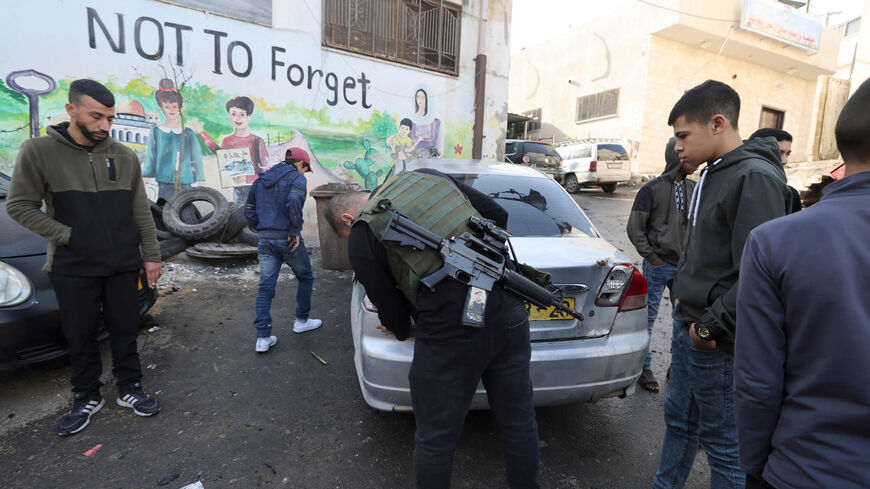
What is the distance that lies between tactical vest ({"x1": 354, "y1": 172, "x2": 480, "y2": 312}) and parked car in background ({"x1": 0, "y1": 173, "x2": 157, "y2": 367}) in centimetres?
243

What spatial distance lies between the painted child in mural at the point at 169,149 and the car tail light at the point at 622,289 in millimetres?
6747

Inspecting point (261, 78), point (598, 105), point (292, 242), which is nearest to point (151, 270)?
point (292, 242)

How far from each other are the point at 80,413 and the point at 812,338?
3516 millimetres

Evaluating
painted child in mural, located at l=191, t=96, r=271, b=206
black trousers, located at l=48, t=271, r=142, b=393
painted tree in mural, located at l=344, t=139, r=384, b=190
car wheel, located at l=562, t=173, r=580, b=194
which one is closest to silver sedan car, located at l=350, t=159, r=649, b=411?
black trousers, located at l=48, t=271, r=142, b=393

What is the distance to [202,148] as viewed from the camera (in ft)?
22.2

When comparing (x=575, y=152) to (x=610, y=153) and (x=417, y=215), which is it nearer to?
(x=610, y=153)

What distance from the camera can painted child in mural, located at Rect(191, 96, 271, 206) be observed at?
6.92 metres

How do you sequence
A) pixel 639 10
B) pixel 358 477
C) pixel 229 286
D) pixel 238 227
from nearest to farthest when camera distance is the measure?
pixel 358 477, pixel 229 286, pixel 238 227, pixel 639 10

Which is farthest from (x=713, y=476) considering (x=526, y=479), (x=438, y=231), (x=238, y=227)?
(x=238, y=227)

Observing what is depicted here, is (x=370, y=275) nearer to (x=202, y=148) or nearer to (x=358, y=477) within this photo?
(x=358, y=477)

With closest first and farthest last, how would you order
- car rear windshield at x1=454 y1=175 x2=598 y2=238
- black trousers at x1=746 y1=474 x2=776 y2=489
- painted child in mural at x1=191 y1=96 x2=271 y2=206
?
black trousers at x1=746 y1=474 x2=776 y2=489 → car rear windshield at x1=454 y1=175 x2=598 y2=238 → painted child in mural at x1=191 y1=96 x2=271 y2=206

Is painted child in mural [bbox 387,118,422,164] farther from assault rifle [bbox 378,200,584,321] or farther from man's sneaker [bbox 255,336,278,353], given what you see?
assault rifle [bbox 378,200,584,321]

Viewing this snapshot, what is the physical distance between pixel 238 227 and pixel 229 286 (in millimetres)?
1515

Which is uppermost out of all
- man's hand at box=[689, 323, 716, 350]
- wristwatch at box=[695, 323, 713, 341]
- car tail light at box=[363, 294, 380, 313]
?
wristwatch at box=[695, 323, 713, 341]
